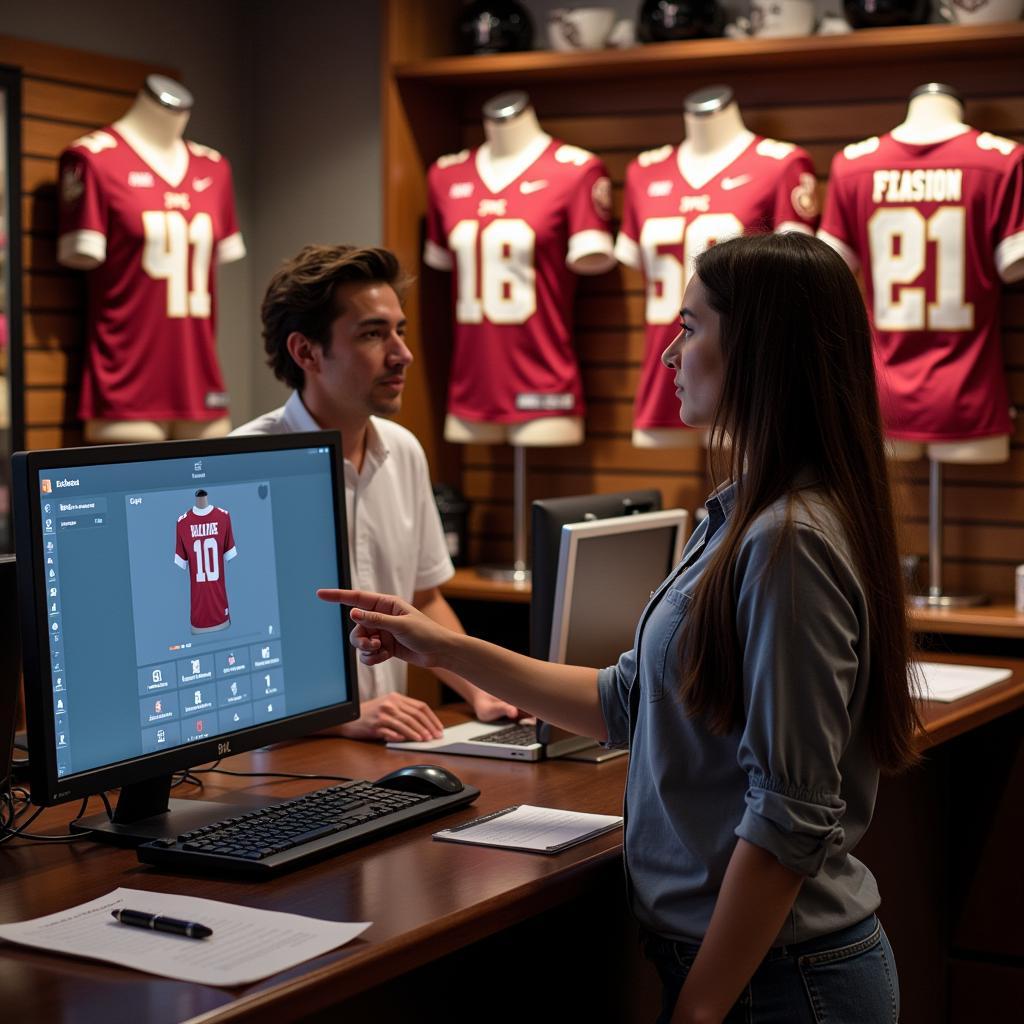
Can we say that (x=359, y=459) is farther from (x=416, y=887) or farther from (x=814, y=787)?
(x=814, y=787)

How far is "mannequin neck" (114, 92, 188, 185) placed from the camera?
458 cm

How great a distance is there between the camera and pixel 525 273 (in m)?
4.62

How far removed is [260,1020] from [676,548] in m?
1.50

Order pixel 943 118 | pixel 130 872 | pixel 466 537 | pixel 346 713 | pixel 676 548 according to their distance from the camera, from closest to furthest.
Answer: pixel 130 872 < pixel 346 713 < pixel 676 548 < pixel 943 118 < pixel 466 537

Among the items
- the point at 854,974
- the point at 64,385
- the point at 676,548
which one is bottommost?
the point at 854,974

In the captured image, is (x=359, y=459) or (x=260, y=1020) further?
(x=359, y=459)

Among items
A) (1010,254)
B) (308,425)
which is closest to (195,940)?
(308,425)

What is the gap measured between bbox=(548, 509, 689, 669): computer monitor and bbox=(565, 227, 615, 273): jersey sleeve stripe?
2.00 metres

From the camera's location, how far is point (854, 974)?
164 cm

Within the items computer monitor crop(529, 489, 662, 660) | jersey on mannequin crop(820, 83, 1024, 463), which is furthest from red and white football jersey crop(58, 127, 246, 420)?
computer monitor crop(529, 489, 662, 660)

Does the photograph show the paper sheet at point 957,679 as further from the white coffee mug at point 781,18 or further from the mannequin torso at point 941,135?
the white coffee mug at point 781,18

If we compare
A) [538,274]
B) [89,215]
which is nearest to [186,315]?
[89,215]

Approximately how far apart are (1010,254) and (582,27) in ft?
4.72

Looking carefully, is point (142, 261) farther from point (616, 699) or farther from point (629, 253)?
point (616, 699)
